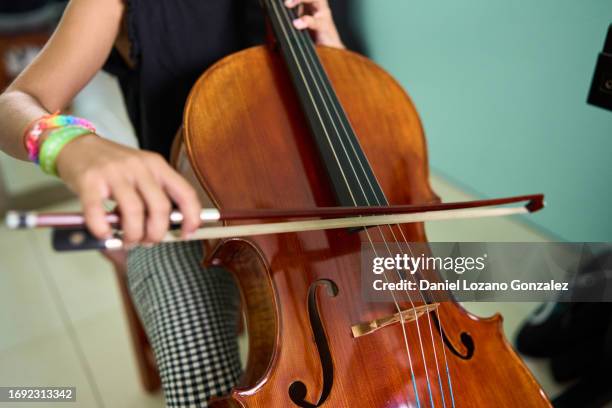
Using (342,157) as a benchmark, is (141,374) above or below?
below

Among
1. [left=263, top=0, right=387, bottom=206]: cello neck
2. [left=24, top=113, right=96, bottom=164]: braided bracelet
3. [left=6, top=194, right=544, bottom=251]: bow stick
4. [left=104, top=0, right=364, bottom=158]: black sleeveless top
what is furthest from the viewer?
[left=104, top=0, right=364, bottom=158]: black sleeveless top

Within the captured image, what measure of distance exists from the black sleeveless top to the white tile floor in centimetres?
60

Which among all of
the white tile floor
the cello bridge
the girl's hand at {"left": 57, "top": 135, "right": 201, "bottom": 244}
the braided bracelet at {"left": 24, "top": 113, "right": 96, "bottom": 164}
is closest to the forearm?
the braided bracelet at {"left": 24, "top": 113, "right": 96, "bottom": 164}

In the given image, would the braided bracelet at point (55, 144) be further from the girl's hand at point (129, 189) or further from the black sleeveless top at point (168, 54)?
the black sleeveless top at point (168, 54)

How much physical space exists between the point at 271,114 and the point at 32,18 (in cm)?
177

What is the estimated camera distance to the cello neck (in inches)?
23.5

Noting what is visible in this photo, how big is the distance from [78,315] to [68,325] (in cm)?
4

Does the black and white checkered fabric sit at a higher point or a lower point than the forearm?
lower

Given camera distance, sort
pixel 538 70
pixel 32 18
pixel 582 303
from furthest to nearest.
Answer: pixel 32 18 < pixel 538 70 < pixel 582 303

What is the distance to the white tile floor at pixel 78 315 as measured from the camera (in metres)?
1.13

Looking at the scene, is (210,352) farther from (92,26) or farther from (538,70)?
(538,70)

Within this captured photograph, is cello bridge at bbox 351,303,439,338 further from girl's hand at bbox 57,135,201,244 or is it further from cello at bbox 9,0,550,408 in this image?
girl's hand at bbox 57,135,201,244

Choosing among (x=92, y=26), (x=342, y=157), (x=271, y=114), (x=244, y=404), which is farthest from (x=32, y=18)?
(x=244, y=404)

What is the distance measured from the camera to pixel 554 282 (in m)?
0.86
